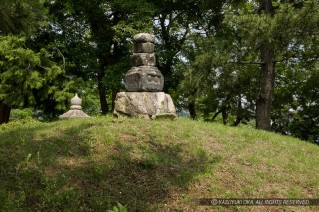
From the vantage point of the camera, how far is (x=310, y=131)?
54.8 feet

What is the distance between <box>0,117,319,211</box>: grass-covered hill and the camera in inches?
221

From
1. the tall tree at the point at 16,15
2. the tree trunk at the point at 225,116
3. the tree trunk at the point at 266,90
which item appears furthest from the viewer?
the tree trunk at the point at 225,116

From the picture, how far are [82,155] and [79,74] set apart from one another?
12325 millimetres

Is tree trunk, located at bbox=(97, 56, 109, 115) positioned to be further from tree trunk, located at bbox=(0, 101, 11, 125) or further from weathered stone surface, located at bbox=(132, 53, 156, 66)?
weathered stone surface, located at bbox=(132, 53, 156, 66)

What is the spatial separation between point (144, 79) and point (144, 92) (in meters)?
0.36

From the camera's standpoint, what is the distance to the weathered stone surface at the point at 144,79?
983 cm

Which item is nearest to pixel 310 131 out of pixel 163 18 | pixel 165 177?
pixel 163 18

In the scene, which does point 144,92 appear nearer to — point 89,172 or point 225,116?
point 89,172

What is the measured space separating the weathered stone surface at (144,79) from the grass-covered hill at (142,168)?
121 centimetres

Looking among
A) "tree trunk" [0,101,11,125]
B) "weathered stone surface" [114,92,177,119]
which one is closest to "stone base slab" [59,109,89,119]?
"weathered stone surface" [114,92,177,119]

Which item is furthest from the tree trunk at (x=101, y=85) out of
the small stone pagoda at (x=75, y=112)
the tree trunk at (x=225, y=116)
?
the tree trunk at (x=225, y=116)

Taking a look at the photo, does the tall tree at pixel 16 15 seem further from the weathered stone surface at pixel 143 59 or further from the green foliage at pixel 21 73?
the green foliage at pixel 21 73

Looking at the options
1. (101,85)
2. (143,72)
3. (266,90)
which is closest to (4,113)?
(101,85)

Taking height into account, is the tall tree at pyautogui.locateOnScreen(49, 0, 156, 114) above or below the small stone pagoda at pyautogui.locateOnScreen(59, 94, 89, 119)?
above
